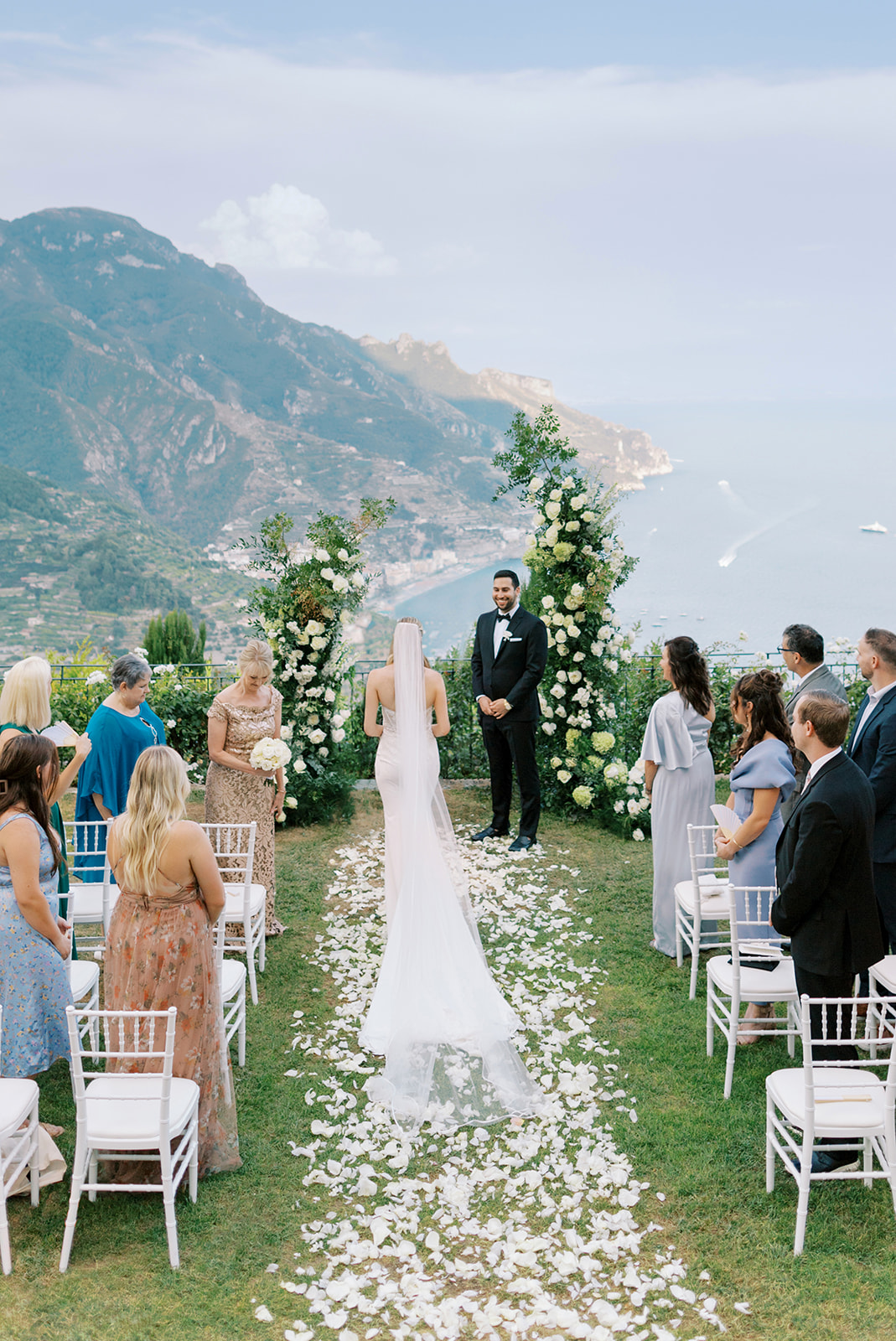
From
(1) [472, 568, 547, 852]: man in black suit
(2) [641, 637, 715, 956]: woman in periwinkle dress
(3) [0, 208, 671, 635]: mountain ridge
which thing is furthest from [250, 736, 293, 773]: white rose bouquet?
(3) [0, 208, 671, 635]: mountain ridge

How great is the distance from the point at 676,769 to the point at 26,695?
3.89m

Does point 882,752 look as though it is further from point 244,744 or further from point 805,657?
point 244,744

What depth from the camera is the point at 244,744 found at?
6355mm

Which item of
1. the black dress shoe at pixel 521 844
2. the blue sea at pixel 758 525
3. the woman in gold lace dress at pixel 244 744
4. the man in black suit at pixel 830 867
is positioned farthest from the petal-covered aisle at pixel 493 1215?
the blue sea at pixel 758 525

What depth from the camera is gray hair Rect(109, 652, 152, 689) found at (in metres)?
5.79

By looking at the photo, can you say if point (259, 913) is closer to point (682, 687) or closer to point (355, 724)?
point (682, 687)

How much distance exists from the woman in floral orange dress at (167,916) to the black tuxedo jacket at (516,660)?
467 cm

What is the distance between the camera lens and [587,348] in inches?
2004

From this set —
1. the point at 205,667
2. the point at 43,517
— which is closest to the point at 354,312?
the point at 43,517

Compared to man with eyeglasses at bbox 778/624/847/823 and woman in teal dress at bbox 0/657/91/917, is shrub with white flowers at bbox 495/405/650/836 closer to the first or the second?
man with eyeglasses at bbox 778/624/847/823

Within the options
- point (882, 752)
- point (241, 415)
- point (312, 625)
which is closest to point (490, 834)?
point (312, 625)

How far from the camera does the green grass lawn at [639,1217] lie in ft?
10.5

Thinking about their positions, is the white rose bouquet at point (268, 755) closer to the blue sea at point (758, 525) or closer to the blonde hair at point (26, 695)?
the blonde hair at point (26, 695)

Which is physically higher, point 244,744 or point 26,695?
point 26,695
